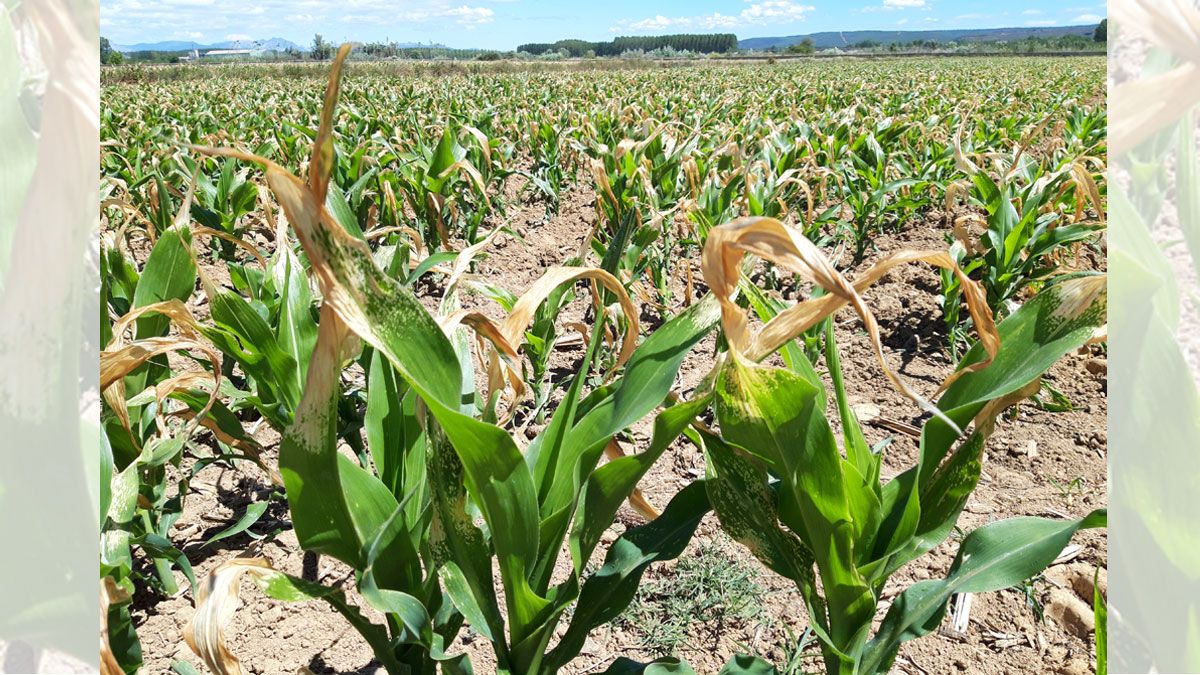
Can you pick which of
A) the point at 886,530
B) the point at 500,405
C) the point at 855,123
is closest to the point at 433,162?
the point at 500,405

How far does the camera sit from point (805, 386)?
76 cm

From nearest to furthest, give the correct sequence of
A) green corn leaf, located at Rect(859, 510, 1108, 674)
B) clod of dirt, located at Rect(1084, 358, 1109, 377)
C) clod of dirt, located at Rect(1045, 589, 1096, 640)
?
green corn leaf, located at Rect(859, 510, 1108, 674) → clod of dirt, located at Rect(1045, 589, 1096, 640) → clod of dirt, located at Rect(1084, 358, 1109, 377)

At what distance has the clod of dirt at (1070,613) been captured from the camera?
1.55m

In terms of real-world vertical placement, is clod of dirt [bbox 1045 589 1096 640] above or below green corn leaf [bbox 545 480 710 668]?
below

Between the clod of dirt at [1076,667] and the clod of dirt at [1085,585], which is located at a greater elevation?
the clod of dirt at [1085,585]

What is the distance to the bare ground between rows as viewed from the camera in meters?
1.48

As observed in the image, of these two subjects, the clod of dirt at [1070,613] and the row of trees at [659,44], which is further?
the row of trees at [659,44]

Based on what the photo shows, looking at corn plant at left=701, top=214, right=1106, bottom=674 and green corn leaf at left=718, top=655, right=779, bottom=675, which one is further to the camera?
green corn leaf at left=718, top=655, right=779, bottom=675

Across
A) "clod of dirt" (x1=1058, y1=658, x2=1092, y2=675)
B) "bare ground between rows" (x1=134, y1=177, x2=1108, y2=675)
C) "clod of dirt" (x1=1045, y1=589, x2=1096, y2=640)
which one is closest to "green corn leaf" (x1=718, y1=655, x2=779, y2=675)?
"bare ground between rows" (x1=134, y1=177, x2=1108, y2=675)

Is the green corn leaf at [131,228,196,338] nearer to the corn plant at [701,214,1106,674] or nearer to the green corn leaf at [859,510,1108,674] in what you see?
the corn plant at [701,214,1106,674]

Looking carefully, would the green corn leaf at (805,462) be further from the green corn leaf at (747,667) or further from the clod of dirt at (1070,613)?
the clod of dirt at (1070,613)
